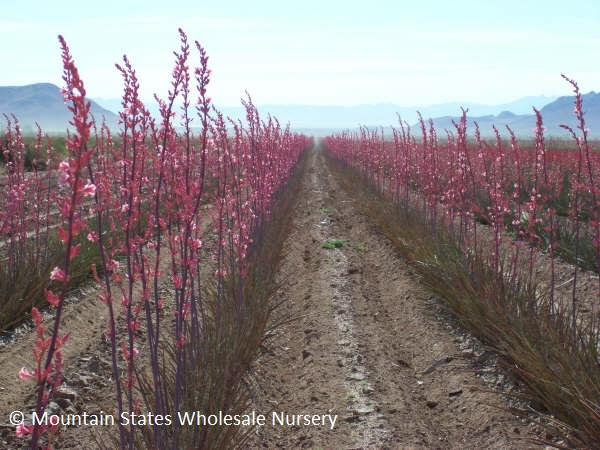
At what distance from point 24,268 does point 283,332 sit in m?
3.00

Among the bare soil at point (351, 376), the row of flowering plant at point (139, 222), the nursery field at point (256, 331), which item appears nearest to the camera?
Result: the row of flowering plant at point (139, 222)

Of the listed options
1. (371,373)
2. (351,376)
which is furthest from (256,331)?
(371,373)

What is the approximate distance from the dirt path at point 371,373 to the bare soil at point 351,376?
12mm

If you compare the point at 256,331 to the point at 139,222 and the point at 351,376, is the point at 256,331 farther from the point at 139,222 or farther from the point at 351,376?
the point at 139,222

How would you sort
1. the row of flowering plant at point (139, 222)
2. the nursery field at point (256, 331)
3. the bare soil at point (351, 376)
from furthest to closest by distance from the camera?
the bare soil at point (351, 376), the nursery field at point (256, 331), the row of flowering plant at point (139, 222)

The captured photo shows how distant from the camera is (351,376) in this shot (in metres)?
5.01

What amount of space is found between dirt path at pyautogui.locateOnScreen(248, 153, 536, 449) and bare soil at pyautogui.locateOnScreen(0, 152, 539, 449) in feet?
0.04

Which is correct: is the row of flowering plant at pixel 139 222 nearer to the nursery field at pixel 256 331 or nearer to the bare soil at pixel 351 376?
the nursery field at pixel 256 331

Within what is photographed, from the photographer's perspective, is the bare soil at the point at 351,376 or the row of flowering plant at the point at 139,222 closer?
the row of flowering plant at the point at 139,222

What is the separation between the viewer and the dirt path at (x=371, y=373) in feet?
13.5

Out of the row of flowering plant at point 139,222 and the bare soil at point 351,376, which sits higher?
the row of flowering plant at point 139,222

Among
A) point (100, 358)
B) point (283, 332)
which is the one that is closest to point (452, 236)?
point (283, 332)

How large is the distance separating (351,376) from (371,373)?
20cm

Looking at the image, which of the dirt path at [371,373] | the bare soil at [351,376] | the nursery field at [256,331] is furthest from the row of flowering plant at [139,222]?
the dirt path at [371,373]
